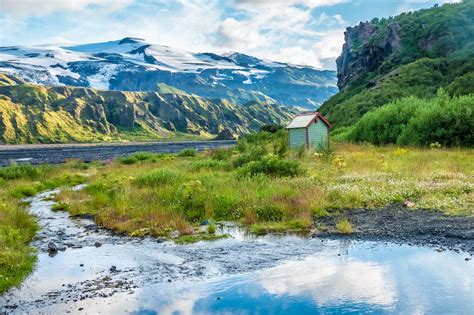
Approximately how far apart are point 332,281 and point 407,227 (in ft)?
19.2

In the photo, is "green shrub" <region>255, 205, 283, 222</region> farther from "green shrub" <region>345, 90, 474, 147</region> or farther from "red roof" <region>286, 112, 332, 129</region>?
"green shrub" <region>345, 90, 474, 147</region>

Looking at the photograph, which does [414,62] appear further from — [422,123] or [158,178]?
[158,178]

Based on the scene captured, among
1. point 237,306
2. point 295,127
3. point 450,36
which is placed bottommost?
point 237,306

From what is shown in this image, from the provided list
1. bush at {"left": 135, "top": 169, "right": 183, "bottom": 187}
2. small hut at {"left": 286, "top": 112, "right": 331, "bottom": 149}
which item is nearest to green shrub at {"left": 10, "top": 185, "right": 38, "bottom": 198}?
bush at {"left": 135, "top": 169, "right": 183, "bottom": 187}

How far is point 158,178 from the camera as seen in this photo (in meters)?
28.3

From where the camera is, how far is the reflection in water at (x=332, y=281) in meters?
10.7

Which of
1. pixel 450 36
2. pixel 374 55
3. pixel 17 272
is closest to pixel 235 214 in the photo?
pixel 17 272

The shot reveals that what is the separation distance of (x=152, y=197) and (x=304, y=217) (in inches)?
339

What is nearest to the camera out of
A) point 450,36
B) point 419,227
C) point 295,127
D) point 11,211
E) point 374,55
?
point 419,227

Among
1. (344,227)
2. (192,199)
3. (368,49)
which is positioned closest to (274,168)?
(192,199)

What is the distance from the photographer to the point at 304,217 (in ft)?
59.8

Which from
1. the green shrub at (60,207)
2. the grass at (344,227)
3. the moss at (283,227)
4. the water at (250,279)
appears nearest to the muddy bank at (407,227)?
the grass at (344,227)

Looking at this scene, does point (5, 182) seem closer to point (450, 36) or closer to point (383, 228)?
point (383, 228)

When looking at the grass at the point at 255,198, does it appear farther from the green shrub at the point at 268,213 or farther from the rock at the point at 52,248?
the rock at the point at 52,248
